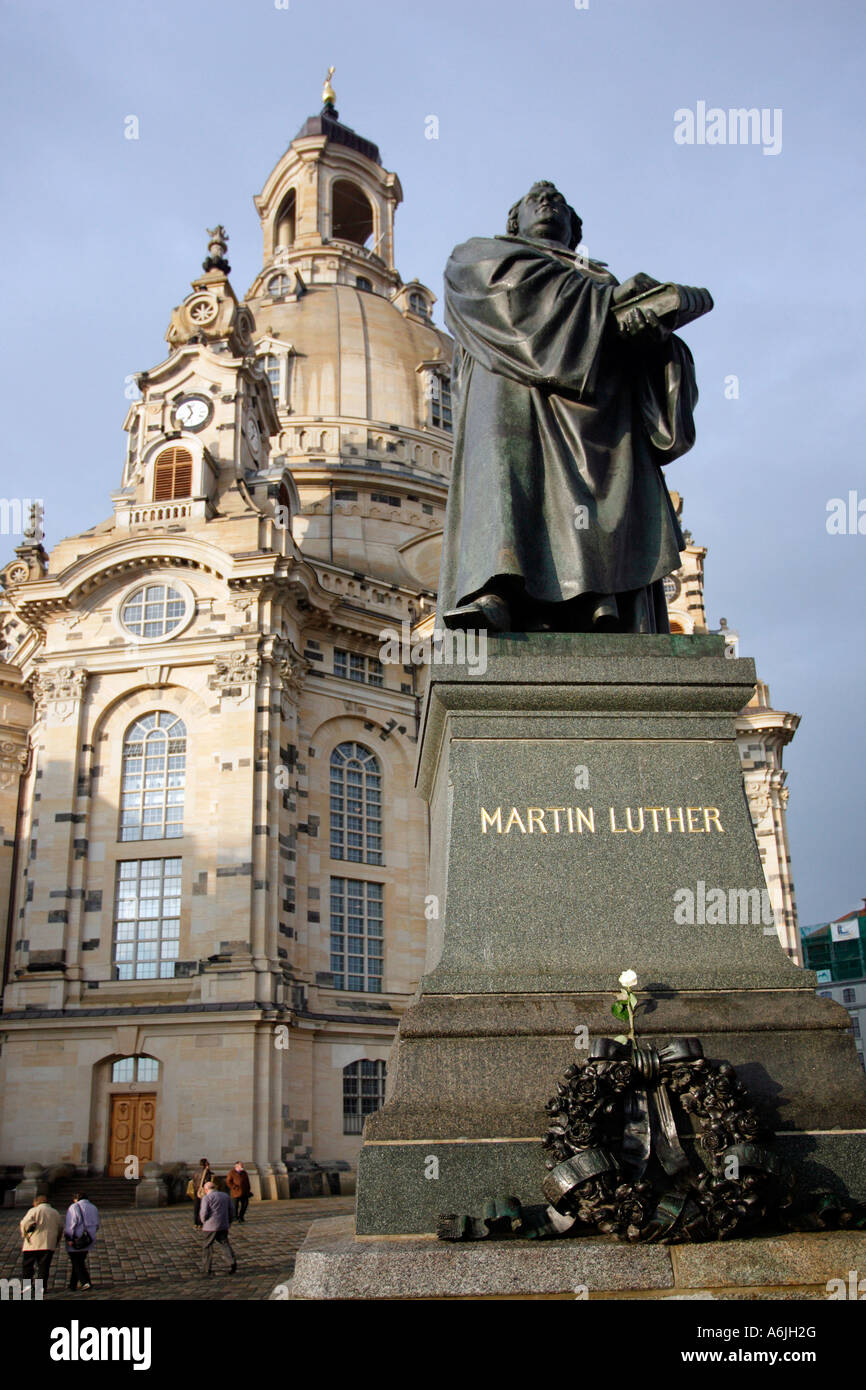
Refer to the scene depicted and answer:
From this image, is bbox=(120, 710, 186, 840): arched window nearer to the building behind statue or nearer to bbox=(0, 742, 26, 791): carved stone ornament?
the building behind statue

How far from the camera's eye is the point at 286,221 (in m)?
68.4

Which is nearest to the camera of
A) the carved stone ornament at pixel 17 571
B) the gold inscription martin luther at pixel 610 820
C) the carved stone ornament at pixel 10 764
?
the gold inscription martin luther at pixel 610 820

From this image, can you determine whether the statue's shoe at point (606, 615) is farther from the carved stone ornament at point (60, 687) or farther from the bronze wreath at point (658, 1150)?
the carved stone ornament at point (60, 687)

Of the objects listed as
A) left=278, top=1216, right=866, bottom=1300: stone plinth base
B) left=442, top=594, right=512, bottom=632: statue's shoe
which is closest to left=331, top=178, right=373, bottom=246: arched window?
left=442, top=594, right=512, bottom=632: statue's shoe

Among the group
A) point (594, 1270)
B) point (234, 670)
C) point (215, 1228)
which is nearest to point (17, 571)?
point (234, 670)

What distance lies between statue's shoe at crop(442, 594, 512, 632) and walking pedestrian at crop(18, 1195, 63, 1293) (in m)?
9.32

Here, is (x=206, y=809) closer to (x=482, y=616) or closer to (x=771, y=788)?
(x=771, y=788)

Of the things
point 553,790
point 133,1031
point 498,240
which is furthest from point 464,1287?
point 133,1031

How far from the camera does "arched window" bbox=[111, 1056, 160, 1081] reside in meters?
28.9

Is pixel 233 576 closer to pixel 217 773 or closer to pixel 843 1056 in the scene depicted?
pixel 217 773

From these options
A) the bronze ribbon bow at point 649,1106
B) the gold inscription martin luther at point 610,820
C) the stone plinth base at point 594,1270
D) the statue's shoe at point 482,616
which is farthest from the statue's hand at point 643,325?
the stone plinth base at point 594,1270

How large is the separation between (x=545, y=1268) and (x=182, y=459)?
34465 millimetres

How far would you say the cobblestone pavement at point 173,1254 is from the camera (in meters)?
11.8

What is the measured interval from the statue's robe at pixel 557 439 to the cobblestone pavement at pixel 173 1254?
196 inches
